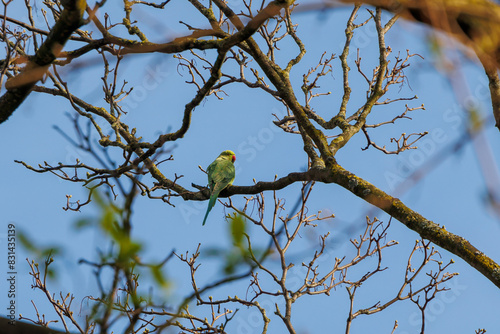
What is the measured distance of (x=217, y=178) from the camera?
217 inches

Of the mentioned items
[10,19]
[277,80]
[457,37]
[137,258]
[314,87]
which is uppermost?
[314,87]

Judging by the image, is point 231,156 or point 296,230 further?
point 231,156

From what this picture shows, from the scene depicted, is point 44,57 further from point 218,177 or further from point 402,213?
point 218,177

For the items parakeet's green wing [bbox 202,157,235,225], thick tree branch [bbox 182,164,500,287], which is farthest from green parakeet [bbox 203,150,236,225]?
thick tree branch [bbox 182,164,500,287]

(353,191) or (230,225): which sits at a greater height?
(353,191)

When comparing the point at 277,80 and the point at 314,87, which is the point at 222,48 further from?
the point at 314,87

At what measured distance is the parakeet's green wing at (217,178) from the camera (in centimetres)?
537

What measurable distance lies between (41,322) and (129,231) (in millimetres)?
4425

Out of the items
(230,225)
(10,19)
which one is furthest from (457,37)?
(10,19)

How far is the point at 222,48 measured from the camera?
11.3 ft

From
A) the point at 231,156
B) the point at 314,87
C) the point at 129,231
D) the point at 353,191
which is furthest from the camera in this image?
the point at 231,156

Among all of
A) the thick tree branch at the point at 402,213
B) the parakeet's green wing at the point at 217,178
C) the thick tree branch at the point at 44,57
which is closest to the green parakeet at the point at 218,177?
the parakeet's green wing at the point at 217,178

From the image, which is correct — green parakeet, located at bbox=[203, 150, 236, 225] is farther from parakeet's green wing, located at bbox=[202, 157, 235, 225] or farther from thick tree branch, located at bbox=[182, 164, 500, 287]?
thick tree branch, located at bbox=[182, 164, 500, 287]

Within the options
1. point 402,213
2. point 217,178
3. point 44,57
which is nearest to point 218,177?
point 217,178
